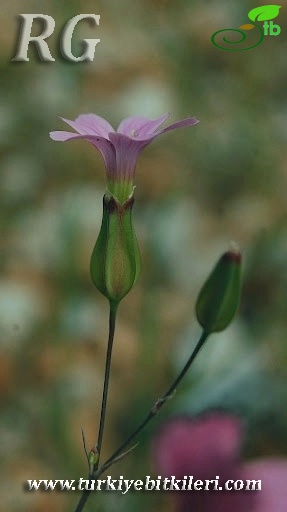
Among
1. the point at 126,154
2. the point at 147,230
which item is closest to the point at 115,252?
the point at 126,154

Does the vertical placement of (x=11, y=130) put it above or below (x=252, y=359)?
above

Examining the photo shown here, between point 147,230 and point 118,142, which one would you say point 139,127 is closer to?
point 118,142

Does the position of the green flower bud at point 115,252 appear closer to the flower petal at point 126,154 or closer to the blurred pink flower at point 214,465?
the flower petal at point 126,154

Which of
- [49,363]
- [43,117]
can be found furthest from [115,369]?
[43,117]

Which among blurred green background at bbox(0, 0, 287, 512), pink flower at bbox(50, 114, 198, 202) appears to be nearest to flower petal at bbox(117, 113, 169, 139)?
pink flower at bbox(50, 114, 198, 202)

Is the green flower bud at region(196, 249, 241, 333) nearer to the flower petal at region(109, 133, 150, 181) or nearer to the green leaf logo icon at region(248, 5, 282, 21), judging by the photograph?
the flower petal at region(109, 133, 150, 181)

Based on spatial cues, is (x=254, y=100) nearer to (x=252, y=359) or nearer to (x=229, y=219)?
(x=229, y=219)
